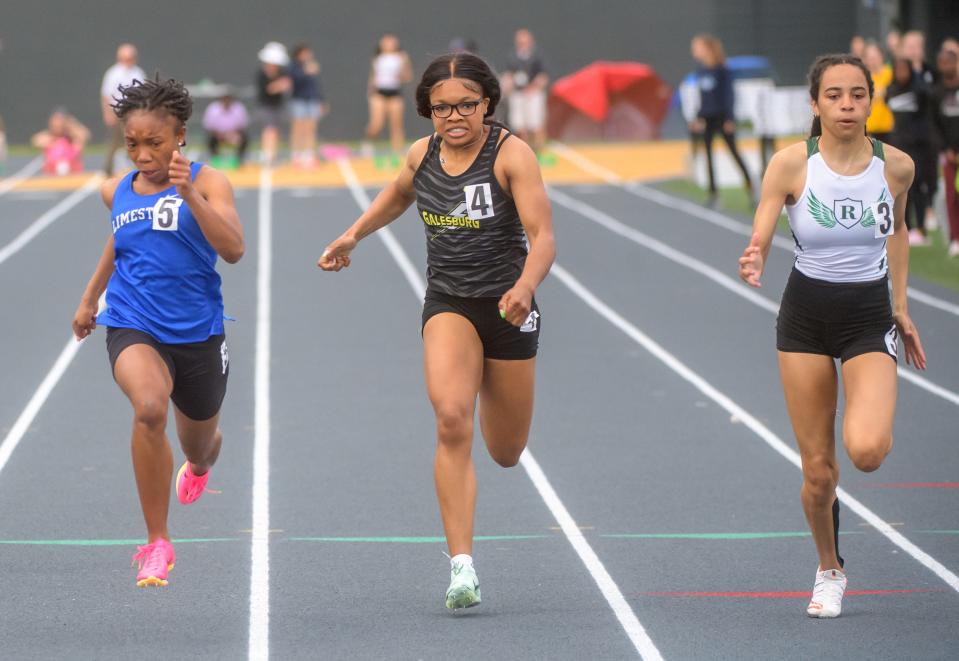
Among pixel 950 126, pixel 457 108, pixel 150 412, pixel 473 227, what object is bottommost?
pixel 950 126

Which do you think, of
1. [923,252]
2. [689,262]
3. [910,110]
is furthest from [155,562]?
[923,252]

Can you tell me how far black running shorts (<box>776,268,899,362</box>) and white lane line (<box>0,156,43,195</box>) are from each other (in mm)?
19247

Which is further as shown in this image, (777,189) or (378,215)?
(378,215)

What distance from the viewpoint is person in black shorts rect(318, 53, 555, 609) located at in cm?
556

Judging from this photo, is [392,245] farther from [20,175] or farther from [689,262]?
[20,175]

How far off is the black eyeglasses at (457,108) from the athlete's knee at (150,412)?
1334 millimetres

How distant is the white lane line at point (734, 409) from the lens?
6457 mm

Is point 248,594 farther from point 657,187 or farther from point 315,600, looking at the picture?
point 657,187

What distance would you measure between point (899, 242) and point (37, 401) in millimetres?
5990

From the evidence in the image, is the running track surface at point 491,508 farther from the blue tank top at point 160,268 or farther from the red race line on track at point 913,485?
the blue tank top at point 160,268

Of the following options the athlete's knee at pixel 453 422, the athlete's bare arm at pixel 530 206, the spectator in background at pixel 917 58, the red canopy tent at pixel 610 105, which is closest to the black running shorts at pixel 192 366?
the athlete's knee at pixel 453 422

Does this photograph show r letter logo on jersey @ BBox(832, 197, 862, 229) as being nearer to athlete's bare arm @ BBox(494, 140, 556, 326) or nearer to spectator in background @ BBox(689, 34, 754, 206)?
athlete's bare arm @ BBox(494, 140, 556, 326)

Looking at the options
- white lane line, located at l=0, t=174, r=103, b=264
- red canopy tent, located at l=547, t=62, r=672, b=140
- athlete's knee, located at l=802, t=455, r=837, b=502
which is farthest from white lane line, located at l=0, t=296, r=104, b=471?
red canopy tent, located at l=547, t=62, r=672, b=140

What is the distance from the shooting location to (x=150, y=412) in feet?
18.1
